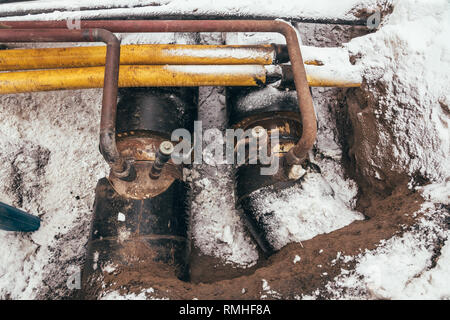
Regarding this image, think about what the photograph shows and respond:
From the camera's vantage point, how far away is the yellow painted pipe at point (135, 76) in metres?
1.41

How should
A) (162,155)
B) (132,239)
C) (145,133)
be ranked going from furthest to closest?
(145,133)
(132,239)
(162,155)

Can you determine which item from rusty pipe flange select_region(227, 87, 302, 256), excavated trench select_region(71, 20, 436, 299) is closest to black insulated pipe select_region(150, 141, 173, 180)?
excavated trench select_region(71, 20, 436, 299)

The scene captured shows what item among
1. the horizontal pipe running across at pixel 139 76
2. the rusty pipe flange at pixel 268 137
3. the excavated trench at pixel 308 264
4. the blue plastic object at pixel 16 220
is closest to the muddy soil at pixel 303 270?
the excavated trench at pixel 308 264

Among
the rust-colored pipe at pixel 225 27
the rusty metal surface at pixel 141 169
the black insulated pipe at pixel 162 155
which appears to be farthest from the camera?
the rusty metal surface at pixel 141 169

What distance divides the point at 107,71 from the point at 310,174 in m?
1.10

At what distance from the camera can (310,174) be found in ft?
5.02

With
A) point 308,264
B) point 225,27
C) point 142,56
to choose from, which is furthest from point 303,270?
point 142,56

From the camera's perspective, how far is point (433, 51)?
138 cm

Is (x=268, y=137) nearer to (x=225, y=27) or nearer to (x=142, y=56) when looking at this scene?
(x=225, y=27)

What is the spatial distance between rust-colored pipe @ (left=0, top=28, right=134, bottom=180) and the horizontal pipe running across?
0.17 meters

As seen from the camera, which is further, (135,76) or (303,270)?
(135,76)

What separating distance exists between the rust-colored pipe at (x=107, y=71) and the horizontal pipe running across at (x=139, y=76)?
17 centimetres

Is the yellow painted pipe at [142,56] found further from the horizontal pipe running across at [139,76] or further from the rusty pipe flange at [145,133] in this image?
the rusty pipe flange at [145,133]
